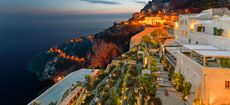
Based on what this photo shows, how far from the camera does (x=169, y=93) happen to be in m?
14.4

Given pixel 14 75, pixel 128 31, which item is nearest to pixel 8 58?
pixel 14 75

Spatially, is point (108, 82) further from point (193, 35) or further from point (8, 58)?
point (8, 58)

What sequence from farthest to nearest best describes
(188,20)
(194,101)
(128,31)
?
(128,31) → (188,20) → (194,101)

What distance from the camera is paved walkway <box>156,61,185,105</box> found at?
13.1 metres

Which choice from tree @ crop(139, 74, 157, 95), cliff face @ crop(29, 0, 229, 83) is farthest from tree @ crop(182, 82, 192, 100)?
cliff face @ crop(29, 0, 229, 83)

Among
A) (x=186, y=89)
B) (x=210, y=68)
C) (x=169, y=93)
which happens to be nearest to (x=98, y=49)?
(x=169, y=93)

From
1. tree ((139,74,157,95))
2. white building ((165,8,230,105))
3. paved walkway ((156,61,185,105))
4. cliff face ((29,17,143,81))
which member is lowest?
cliff face ((29,17,143,81))

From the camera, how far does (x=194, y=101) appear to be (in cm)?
1123

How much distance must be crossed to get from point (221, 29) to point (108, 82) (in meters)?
8.88

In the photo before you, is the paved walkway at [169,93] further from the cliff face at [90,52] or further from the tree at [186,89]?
the cliff face at [90,52]

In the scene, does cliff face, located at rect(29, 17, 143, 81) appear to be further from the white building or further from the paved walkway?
the white building

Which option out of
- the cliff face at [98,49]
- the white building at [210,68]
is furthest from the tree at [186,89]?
the cliff face at [98,49]

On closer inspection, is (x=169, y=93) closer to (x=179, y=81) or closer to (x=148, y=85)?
(x=179, y=81)

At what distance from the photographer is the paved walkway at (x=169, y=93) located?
1309 centimetres
